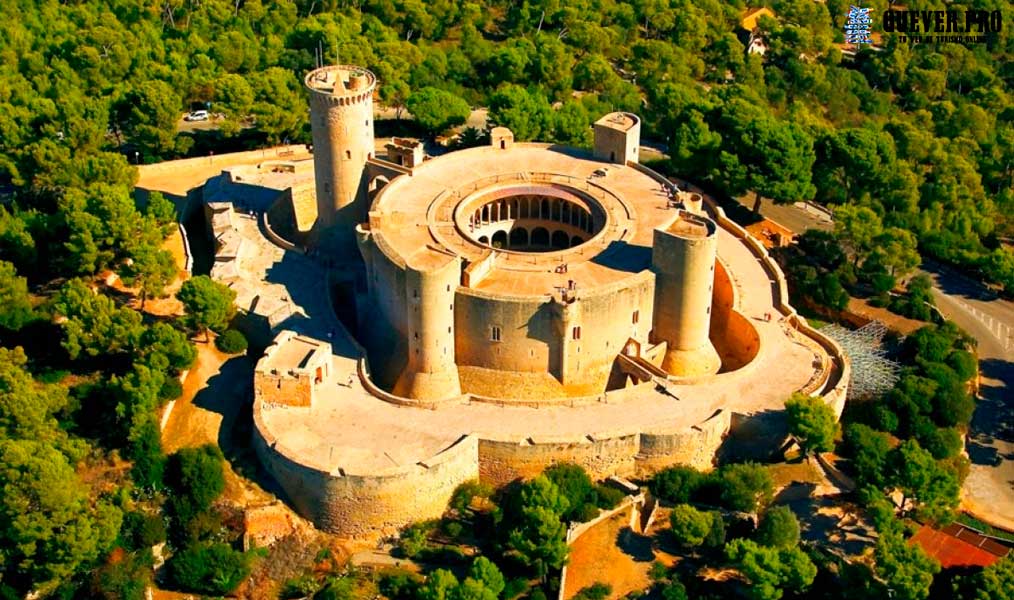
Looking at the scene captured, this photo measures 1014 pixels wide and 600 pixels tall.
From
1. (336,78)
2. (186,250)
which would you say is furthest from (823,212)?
(186,250)

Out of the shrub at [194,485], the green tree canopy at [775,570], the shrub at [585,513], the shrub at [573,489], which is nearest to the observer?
the green tree canopy at [775,570]

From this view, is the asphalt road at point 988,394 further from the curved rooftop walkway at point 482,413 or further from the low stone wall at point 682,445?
the low stone wall at point 682,445

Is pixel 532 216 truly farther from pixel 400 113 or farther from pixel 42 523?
pixel 42 523

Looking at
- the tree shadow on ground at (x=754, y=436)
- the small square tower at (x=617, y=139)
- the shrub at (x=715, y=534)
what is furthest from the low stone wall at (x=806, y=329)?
the shrub at (x=715, y=534)

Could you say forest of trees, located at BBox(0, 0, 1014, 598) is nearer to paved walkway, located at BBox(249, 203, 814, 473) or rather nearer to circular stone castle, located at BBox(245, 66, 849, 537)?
paved walkway, located at BBox(249, 203, 814, 473)

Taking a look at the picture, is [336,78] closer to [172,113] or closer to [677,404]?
[172,113]

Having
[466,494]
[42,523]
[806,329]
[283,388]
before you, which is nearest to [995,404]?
[806,329]

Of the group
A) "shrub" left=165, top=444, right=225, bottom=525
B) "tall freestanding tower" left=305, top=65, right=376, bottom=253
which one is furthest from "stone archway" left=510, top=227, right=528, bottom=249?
"shrub" left=165, top=444, right=225, bottom=525
